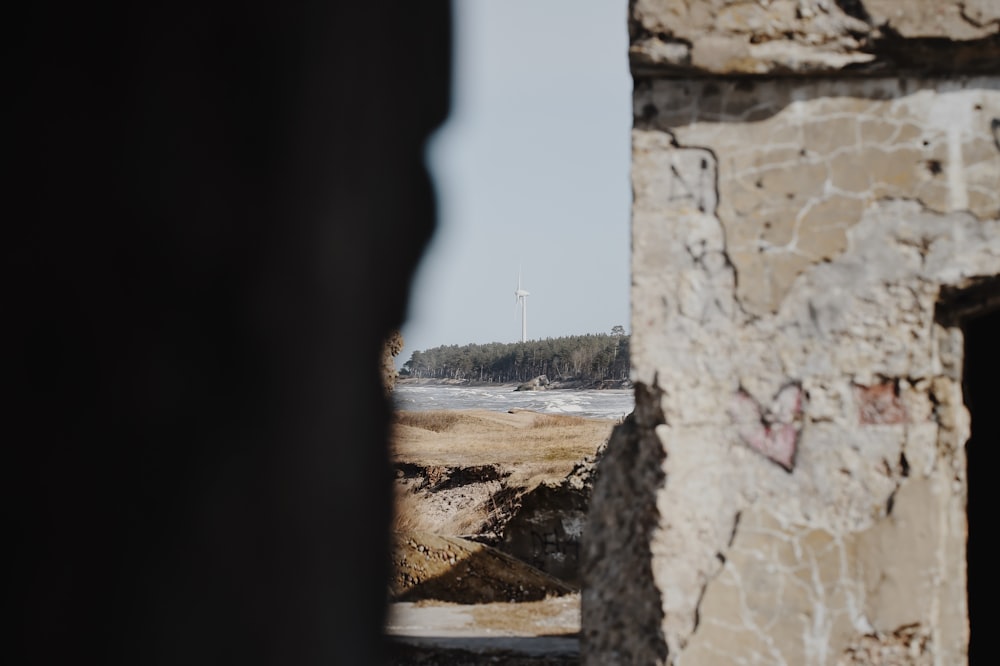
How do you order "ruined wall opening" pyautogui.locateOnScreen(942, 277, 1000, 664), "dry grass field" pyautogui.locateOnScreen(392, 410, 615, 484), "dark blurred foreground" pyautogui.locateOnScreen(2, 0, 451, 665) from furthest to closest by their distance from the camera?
"dry grass field" pyautogui.locateOnScreen(392, 410, 615, 484), "ruined wall opening" pyautogui.locateOnScreen(942, 277, 1000, 664), "dark blurred foreground" pyautogui.locateOnScreen(2, 0, 451, 665)

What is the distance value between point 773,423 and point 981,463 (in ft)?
5.93

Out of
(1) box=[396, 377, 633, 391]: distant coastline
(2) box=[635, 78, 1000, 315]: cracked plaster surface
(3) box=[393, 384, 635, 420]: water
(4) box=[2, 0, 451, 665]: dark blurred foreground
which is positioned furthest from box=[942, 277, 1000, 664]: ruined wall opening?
(1) box=[396, 377, 633, 391]: distant coastline

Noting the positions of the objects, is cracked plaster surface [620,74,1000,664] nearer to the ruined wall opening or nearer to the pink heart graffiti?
the pink heart graffiti

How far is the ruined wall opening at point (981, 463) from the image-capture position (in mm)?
3693

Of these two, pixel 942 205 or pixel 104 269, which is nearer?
pixel 104 269

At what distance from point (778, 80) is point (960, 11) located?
0.44m

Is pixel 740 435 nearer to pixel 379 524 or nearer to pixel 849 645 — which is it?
pixel 849 645

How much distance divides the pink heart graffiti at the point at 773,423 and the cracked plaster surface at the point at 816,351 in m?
0.02

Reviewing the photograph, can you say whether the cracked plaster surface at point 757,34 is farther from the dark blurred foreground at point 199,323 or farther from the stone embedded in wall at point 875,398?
the dark blurred foreground at point 199,323

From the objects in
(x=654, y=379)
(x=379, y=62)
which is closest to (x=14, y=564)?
(x=379, y=62)

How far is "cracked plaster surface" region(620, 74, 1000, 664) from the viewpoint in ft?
7.79

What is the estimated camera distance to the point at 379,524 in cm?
58

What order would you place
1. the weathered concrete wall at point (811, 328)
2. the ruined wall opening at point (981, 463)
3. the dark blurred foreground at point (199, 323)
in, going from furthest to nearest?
1. the ruined wall opening at point (981, 463)
2. the weathered concrete wall at point (811, 328)
3. the dark blurred foreground at point (199, 323)

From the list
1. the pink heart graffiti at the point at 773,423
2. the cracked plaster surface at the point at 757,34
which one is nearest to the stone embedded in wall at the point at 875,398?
the pink heart graffiti at the point at 773,423
